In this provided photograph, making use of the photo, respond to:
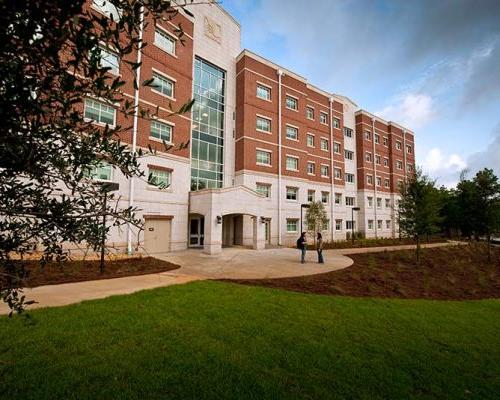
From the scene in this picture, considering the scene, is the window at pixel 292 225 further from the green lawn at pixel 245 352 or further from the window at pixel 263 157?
the green lawn at pixel 245 352

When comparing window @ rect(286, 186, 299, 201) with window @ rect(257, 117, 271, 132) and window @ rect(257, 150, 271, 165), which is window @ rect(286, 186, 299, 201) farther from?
window @ rect(257, 117, 271, 132)

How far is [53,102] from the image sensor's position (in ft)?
7.54

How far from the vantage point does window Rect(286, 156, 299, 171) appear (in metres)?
31.0

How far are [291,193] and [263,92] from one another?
11244mm

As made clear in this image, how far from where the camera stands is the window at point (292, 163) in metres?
31.0

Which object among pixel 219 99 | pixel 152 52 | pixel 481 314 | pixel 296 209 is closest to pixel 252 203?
pixel 296 209

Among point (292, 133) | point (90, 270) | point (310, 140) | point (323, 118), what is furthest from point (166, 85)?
point (323, 118)

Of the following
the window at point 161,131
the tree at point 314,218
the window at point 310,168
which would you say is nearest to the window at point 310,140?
the window at point 310,168

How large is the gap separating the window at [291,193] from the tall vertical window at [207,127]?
25.3 feet

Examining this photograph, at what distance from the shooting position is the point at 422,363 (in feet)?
16.4

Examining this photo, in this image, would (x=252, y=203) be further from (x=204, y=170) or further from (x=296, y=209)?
(x=296, y=209)

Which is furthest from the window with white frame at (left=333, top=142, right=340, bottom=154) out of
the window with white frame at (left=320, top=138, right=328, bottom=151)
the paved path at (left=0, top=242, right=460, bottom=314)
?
the paved path at (left=0, top=242, right=460, bottom=314)

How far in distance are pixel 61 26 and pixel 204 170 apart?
24228mm

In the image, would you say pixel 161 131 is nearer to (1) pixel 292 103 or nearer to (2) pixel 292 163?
(2) pixel 292 163
